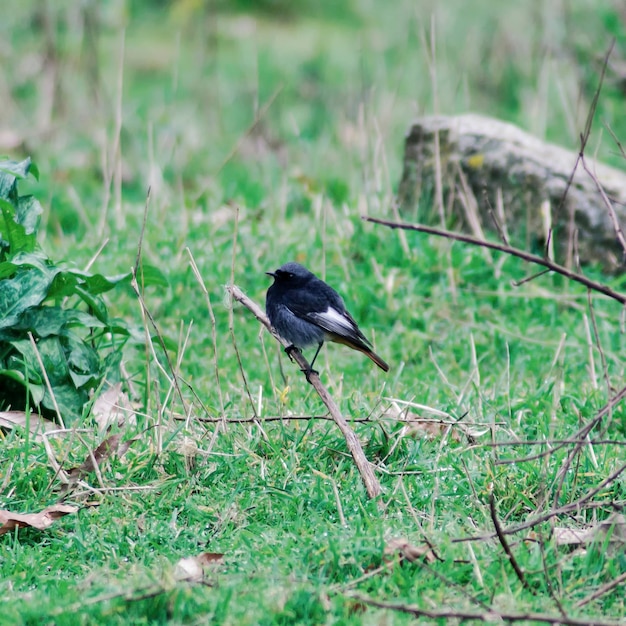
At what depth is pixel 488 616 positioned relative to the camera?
8.96 feet

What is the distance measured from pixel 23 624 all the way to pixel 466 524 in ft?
5.02

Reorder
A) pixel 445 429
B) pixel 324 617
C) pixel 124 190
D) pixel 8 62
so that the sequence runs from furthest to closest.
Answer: pixel 8 62 → pixel 124 190 → pixel 445 429 → pixel 324 617

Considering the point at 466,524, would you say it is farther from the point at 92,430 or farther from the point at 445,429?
the point at 92,430

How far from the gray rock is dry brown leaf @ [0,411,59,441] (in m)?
3.10

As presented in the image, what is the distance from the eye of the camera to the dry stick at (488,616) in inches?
104

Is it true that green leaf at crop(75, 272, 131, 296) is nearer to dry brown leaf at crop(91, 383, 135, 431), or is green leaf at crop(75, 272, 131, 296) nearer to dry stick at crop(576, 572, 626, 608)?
dry brown leaf at crop(91, 383, 135, 431)

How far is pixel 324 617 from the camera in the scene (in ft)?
9.41

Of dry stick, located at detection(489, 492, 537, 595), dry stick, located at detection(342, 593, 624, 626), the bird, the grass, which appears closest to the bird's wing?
the bird

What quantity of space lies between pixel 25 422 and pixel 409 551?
172 centimetres

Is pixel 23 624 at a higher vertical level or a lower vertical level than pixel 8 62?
lower

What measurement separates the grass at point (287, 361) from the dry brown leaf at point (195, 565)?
0.04 meters

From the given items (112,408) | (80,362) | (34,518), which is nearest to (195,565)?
(34,518)

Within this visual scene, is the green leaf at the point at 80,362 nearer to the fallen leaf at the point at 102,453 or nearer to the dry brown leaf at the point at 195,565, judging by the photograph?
the fallen leaf at the point at 102,453

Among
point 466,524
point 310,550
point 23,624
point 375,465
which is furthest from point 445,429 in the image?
point 23,624
